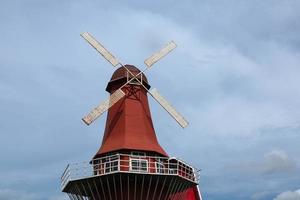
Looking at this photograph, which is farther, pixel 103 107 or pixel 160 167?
pixel 103 107

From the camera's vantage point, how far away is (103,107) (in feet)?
97.6

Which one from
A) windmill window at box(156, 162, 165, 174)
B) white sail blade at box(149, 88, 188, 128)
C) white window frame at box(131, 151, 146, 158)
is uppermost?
white sail blade at box(149, 88, 188, 128)

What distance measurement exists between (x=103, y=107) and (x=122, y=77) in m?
2.15

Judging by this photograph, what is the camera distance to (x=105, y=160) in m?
27.5

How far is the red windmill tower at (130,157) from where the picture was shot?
2652cm

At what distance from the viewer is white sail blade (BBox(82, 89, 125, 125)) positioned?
1153 inches

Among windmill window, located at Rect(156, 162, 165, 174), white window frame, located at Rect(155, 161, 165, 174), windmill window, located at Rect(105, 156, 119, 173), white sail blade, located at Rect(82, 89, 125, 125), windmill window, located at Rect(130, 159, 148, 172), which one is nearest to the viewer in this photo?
windmill window, located at Rect(105, 156, 119, 173)

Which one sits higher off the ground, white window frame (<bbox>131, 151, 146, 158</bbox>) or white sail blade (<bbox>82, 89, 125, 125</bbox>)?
white sail blade (<bbox>82, 89, 125, 125</bbox>)

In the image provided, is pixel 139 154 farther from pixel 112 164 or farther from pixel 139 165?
pixel 112 164

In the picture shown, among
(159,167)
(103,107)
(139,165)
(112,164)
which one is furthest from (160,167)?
(103,107)

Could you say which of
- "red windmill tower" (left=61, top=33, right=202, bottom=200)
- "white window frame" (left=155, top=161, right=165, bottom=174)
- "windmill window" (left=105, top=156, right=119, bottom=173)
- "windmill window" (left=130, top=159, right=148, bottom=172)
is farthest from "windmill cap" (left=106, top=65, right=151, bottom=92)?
"white window frame" (left=155, top=161, right=165, bottom=174)

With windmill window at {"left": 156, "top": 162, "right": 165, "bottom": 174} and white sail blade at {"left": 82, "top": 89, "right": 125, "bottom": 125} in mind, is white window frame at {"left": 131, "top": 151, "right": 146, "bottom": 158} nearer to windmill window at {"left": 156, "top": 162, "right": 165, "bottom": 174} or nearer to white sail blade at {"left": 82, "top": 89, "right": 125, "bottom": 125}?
windmill window at {"left": 156, "top": 162, "right": 165, "bottom": 174}

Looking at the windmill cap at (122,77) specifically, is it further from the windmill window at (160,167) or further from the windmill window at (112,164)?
the windmill window at (160,167)

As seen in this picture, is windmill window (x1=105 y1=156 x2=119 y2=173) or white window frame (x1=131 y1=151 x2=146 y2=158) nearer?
windmill window (x1=105 y1=156 x2=119 y2=173)
